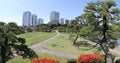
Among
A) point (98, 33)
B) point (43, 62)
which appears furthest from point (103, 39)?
point (43, 62)

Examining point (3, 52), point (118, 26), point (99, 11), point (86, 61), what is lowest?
point (86, 61)

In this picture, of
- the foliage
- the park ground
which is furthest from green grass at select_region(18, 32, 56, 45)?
the foliage

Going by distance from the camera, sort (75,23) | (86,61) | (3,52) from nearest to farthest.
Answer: (3,52)
(86,61)
(75,23)

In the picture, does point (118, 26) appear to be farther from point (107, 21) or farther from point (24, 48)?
point (24, 48)

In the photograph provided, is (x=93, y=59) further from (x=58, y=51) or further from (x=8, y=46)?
(x=58, y=51)

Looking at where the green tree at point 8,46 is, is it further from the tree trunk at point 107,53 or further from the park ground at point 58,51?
the park ground at point 58,51

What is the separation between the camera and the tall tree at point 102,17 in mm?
19250

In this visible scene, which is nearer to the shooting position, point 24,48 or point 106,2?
point 24,48

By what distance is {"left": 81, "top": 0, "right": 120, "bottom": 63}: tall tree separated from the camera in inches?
758

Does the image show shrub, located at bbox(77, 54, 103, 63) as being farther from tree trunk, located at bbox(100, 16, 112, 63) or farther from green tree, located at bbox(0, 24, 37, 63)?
green tree, located at bbox(0, 24, 37, 63)

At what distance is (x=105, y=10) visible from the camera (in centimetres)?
1928

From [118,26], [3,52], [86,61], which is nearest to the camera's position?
[3,52]

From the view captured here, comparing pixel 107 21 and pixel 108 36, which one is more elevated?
pixel 107 21

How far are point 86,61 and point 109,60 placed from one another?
7.05 m
